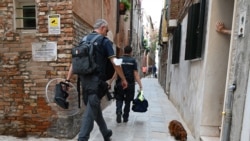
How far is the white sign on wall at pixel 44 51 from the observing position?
3574 mm

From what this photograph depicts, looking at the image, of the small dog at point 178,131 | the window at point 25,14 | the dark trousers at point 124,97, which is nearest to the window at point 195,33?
the small dog at point 178,131

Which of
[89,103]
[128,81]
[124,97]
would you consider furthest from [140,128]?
[89,103]

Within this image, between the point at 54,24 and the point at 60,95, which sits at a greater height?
the point at 54,24

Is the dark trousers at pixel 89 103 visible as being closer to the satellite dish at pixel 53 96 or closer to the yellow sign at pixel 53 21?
the satellite dish at pixel 53 96

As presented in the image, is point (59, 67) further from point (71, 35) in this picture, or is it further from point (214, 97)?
point (214, 97)

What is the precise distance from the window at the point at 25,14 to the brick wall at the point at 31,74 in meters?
0.13

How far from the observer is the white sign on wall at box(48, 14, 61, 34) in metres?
3.53

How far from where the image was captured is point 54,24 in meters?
3.55

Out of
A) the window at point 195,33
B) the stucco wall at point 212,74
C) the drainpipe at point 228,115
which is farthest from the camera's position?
the window at point 195,33

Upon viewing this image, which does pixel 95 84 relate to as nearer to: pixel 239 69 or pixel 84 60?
pixel 84 60

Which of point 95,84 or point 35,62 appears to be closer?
point 95,84

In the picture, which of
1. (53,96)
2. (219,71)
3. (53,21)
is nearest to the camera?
(219,71)

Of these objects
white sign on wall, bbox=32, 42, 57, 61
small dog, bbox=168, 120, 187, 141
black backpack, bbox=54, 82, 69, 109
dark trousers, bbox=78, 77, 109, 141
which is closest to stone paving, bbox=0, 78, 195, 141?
small dog, bbox=168, 120, 187, 141

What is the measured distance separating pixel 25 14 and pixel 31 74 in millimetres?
1046
